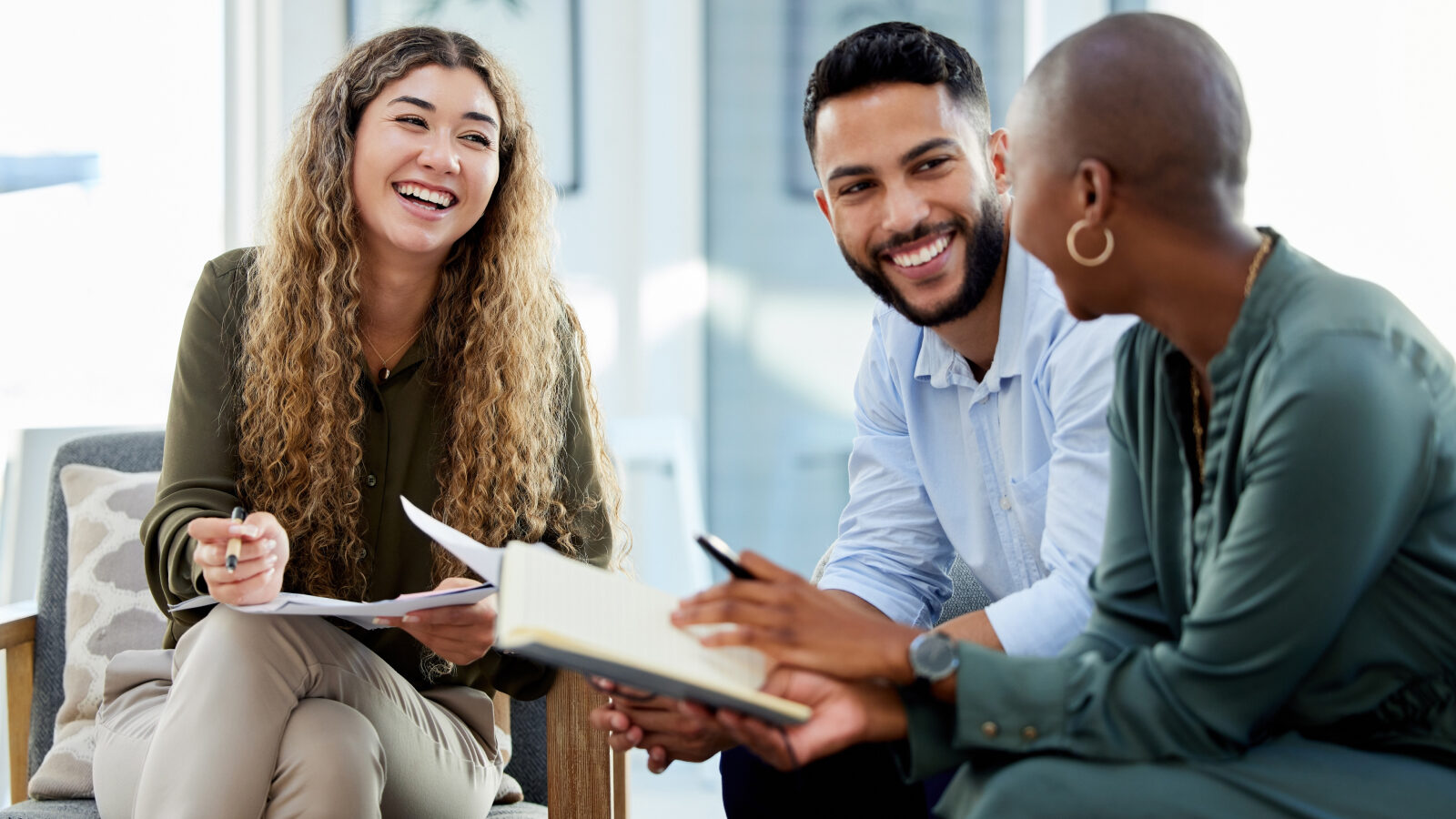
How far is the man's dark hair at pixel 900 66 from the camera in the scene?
4.90 feet

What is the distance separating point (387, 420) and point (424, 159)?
1.22ft

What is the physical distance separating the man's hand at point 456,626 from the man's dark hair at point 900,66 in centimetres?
77

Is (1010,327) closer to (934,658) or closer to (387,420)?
(934,658)

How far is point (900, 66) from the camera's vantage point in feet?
4.90

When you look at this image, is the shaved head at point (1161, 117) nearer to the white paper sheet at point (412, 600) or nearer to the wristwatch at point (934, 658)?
the wristwatch at point (934, 658)

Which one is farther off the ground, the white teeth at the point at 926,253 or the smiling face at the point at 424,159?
the smiling face at the point at 424,159

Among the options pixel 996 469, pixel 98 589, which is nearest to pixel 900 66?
pixel 996 469

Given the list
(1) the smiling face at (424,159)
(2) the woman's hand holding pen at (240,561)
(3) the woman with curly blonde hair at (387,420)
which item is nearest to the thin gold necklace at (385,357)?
(3) the woman with curly blonde hair at (387,420)

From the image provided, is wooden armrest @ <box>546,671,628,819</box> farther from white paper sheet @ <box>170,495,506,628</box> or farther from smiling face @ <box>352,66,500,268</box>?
smiling face @ <box>352,66,500,268</box>

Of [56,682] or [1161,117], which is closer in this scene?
[1161,117]

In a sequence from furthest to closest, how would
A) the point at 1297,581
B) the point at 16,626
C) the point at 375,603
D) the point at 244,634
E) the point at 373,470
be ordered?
1. the point at 16,626
2. the point at 373,470
3. the point at 244,634
4. the point at 375,603
5. the point at 1297,581

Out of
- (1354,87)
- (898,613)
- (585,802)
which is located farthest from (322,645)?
(1354,87)

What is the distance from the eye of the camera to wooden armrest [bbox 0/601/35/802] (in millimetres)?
1802

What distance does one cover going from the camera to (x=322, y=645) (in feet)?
4.56
